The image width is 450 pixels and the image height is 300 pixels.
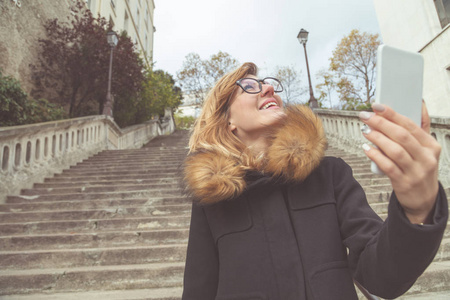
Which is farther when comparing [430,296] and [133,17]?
[133,17]

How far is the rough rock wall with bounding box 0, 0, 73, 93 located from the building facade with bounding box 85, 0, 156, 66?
3.88m

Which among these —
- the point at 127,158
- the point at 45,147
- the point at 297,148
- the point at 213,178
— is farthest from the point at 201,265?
the point at 127,158

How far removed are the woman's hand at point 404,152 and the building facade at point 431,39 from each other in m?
10.6

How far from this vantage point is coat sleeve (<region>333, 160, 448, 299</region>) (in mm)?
641

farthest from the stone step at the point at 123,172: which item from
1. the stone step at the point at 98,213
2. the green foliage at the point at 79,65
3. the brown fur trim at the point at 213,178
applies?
the green foliage at the point at 79,65

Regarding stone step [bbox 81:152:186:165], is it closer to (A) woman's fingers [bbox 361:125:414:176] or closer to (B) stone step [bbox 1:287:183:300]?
(B) stone step [bbox 1:287:183:300]

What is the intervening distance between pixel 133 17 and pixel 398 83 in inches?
992

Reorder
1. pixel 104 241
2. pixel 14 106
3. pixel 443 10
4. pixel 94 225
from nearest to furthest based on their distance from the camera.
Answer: pixel 104 241, pixel 94 225, pixel 14 106, pixel 443 10

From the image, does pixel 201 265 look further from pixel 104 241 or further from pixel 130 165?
pixel 130 165

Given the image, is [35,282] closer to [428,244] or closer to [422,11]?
[428,244]

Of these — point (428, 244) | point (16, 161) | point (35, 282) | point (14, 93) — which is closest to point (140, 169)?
point (16, 161)

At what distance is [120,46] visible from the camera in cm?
1234

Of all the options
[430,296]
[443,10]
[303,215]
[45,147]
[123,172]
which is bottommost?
[430,296]

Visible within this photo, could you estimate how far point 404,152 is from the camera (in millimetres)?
557
